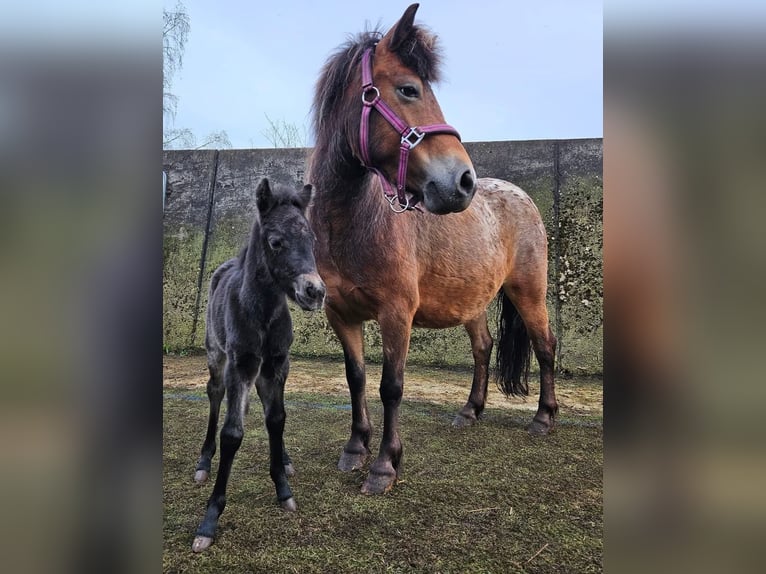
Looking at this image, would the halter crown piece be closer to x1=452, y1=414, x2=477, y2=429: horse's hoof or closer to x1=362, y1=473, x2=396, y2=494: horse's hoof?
x1=362, y1=473, x2=396, y2=494: horse's hoof

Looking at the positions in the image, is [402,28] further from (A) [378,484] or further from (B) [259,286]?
(A) [378,484]

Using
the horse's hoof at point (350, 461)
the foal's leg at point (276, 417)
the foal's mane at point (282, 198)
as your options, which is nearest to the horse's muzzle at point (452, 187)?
the foal's mane at point (282, 198)

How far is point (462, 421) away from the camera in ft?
8.52

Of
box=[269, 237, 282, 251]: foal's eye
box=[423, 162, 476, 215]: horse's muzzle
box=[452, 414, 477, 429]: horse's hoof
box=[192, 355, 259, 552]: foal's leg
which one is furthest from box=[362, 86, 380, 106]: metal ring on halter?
box=[452, 414, 477, 429]: horse's hoof

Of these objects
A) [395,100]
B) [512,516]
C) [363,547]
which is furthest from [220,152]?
[512,516]

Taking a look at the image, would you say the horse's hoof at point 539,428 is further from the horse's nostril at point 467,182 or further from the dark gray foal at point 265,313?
the horse's nostril at point 467,182

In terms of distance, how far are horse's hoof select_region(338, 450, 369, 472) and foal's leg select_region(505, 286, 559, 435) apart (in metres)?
0.98

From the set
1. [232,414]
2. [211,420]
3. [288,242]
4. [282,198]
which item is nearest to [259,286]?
[288,242]

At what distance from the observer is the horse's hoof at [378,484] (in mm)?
1767

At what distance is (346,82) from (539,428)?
6.45ft

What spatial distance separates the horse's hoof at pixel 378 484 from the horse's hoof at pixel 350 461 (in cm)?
16
